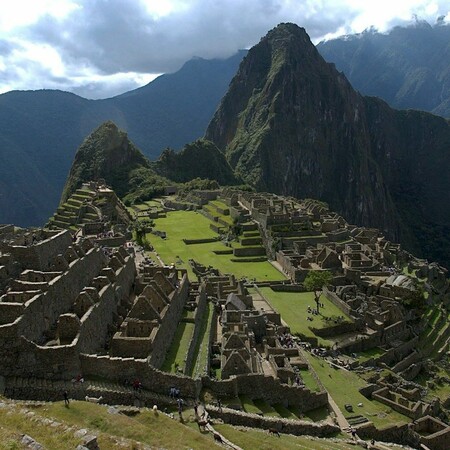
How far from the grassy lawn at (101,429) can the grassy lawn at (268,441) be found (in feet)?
3.64

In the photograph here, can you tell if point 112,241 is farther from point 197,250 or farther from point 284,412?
point 284,412

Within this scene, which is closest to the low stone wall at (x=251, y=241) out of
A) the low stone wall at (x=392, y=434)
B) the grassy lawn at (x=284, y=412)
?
the low stone wall at (x=392, y=434)

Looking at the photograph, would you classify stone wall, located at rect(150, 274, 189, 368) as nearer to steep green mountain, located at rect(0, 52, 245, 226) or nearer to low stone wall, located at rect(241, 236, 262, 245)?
low stone wall, located at rect(241, 236, 262, 245)

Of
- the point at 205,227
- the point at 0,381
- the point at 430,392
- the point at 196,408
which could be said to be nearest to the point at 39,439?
the point at 0,381

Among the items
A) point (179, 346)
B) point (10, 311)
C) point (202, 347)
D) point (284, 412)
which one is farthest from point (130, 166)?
point (10, 311)

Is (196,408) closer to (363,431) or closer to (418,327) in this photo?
(363,431)

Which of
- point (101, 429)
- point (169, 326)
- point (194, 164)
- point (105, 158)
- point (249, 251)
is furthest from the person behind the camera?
point (194, 164)

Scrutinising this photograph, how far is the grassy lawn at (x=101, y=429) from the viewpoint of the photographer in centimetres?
1588

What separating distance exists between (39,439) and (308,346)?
24.5 m

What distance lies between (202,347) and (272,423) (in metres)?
6.41

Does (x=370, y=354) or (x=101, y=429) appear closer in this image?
(x=101, y=429)

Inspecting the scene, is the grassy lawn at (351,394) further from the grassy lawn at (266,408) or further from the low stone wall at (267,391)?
the grassy lawn at (266,408)

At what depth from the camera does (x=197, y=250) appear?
63500 mm

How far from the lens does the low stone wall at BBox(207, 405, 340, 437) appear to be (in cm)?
2348
